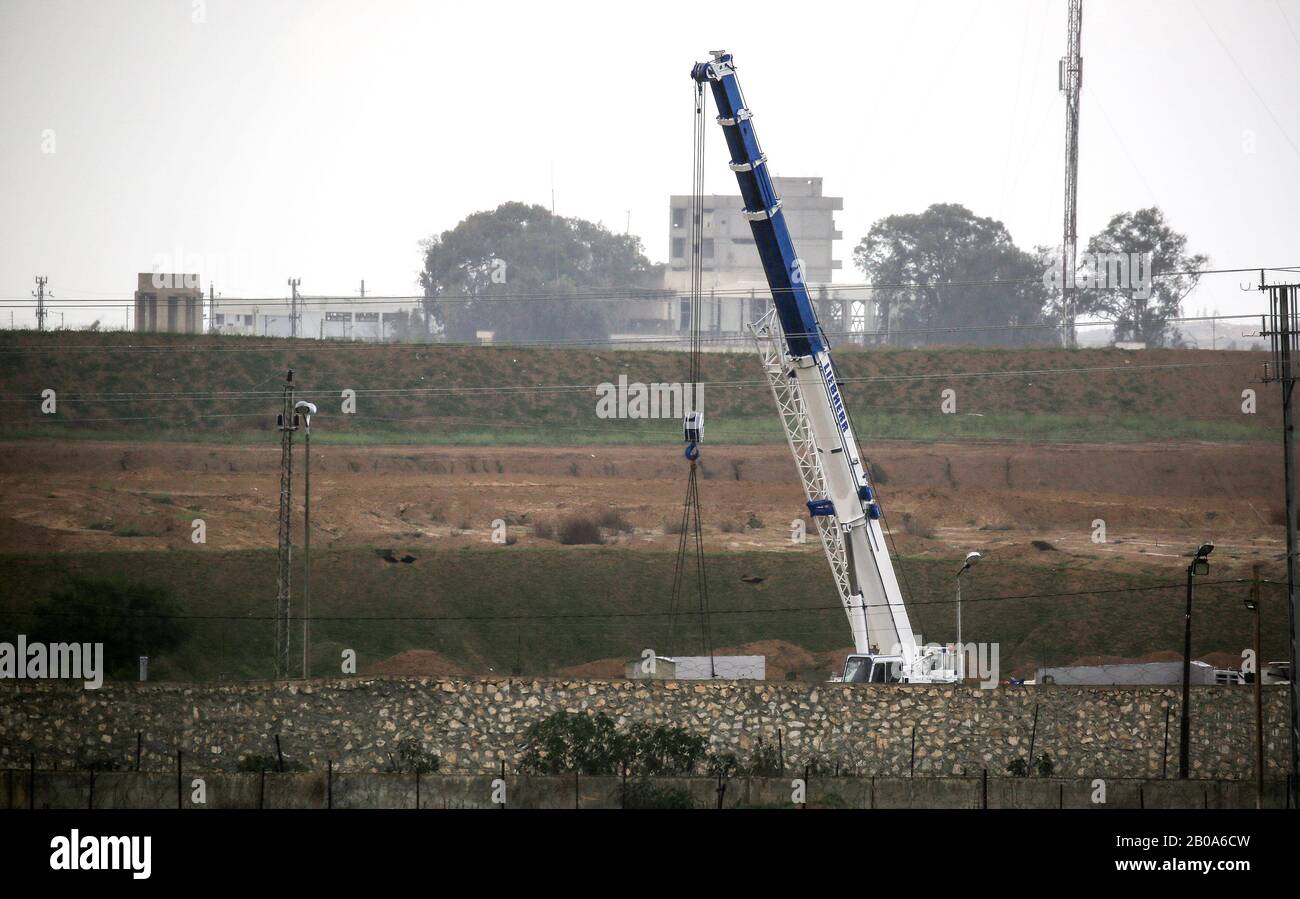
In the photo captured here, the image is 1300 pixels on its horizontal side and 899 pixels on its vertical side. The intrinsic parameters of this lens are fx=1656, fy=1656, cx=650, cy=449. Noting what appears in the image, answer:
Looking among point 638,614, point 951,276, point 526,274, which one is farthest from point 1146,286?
point 638,614

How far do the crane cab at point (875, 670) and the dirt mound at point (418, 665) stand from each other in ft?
37.9

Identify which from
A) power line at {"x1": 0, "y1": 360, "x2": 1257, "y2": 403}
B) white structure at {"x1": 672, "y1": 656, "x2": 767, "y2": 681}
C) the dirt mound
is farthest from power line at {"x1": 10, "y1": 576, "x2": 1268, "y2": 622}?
power line at {"x1": 0, "y1": 360, "x2": 1257, "y2": 403}

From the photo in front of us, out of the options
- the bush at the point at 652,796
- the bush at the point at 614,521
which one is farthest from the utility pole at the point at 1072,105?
the bush at the point at 652,796

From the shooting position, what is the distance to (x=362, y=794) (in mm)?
34656

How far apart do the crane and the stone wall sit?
4.47 ft

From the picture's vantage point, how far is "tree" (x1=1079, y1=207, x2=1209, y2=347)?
11700 centimetres

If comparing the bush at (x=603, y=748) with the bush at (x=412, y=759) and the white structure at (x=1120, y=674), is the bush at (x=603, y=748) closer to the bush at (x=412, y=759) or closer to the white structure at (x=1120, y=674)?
the bush at (x=412, y=759)

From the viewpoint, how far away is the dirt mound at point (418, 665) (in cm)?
4512

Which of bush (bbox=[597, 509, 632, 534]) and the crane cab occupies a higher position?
bush (bbox=[597, 509, 632, 534])

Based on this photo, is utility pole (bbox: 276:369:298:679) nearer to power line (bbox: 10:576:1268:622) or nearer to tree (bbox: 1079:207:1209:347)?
→ power line (bbox: 10:576:1268:622)

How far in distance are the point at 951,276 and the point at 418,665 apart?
286 ft

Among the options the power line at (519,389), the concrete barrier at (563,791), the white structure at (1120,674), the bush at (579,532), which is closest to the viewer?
the concrete barrier at (563,791)

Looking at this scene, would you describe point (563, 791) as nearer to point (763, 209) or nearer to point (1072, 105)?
point (763, 209)
